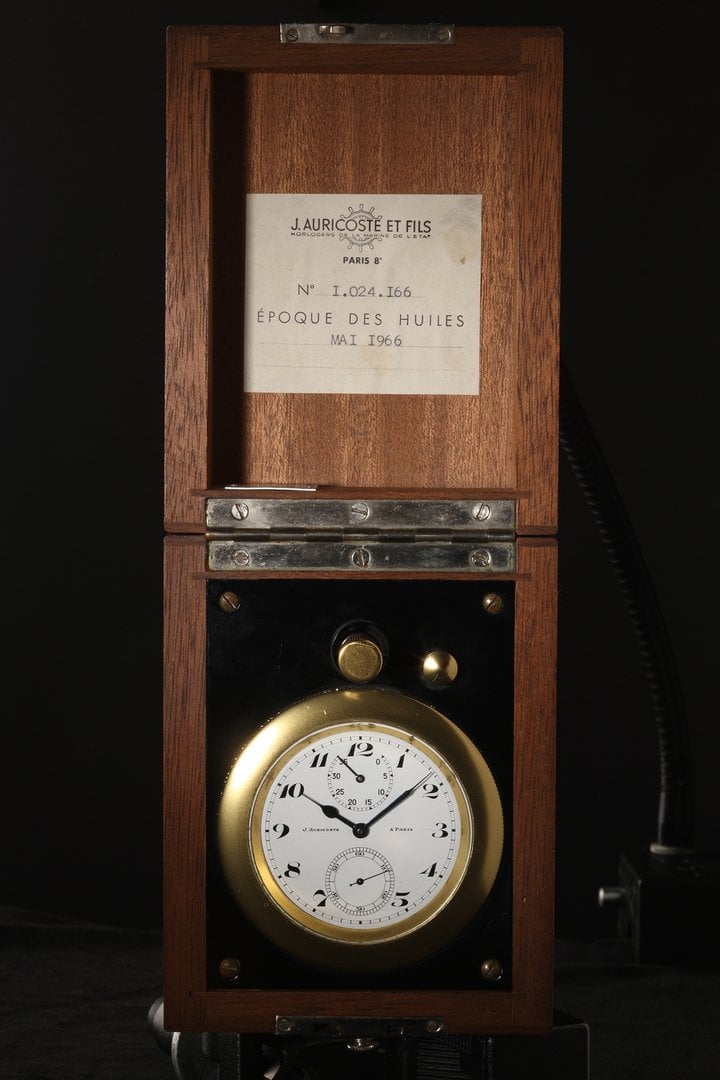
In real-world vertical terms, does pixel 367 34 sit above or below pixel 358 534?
above

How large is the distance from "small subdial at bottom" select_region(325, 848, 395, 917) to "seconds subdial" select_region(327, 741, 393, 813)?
0.04 metres

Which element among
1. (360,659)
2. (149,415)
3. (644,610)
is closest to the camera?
(360,659)

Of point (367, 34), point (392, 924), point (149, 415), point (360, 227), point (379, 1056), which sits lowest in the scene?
point (379, 1056)

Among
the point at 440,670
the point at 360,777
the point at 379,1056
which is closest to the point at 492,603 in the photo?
the point at 440,670

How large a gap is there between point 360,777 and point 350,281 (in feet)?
1.38

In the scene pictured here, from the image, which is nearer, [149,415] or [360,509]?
[360,509]

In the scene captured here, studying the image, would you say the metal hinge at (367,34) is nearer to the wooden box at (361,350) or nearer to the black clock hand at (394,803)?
the wooden box at (361,350)

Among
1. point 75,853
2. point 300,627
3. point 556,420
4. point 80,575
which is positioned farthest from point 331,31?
point 75,853

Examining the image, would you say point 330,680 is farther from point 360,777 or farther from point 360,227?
point 360,227

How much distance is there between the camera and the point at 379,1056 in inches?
42.8

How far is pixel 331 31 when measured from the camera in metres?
1.04

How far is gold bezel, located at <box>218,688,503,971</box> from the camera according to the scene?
1039 mm

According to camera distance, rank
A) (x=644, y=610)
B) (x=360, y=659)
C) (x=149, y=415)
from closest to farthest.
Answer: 1. (x=360, y=659)
2. (x=644, y=610)
3. (x=149, y=415)

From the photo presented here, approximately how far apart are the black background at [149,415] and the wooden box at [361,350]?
2.22ft
